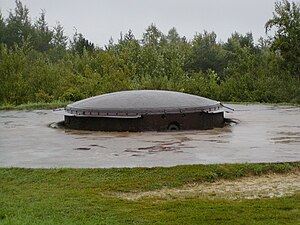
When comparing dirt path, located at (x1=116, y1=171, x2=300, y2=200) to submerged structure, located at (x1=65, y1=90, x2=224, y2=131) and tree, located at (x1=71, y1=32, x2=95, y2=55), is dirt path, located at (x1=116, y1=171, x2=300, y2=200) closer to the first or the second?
submerged structure, located at (x1=65, y1=90, x2=224, y2=131)

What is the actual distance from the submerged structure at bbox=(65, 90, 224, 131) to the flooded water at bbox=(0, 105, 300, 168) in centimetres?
43

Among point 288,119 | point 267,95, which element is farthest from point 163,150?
point 267,95

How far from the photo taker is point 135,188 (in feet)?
20.0

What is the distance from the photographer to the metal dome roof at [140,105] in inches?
441

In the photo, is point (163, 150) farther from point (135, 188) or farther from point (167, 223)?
point (167, 223)

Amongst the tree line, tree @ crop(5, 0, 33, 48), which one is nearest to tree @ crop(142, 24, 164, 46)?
the tree line

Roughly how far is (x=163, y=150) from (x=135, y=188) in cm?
218

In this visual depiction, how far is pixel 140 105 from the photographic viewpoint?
1137cm

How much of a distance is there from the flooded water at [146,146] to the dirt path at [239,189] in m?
0.66

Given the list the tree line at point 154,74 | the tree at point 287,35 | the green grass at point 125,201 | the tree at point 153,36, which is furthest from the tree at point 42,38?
the green grass at point 125,201

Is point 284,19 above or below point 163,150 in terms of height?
above

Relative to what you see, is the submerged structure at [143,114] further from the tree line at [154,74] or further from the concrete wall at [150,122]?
the tree line at [154,74]

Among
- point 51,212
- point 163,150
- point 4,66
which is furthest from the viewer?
point 4,66

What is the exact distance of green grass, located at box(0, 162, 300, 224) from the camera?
479cm
